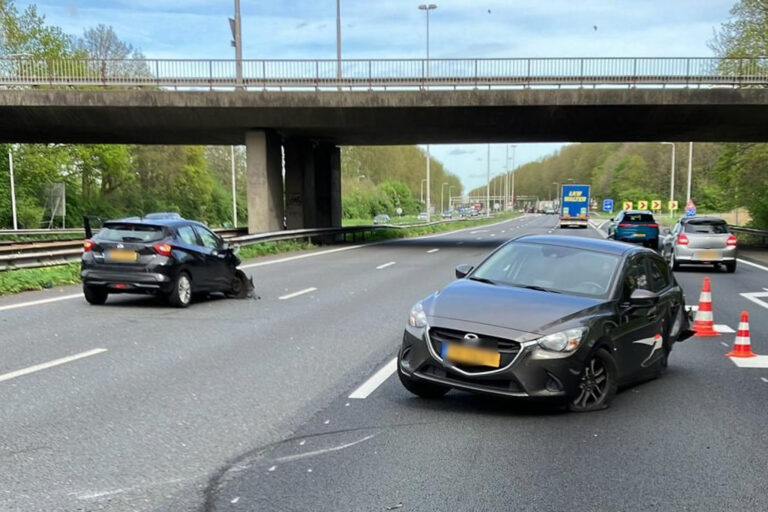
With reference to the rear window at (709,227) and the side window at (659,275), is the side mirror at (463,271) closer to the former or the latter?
the side window at (659,275)

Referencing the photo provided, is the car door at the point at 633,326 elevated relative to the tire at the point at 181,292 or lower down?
elevated

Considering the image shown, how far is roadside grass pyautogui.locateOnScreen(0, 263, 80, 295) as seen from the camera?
14.1m

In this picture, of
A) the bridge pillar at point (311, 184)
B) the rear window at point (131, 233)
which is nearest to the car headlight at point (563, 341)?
the rear window at point (131, 233)

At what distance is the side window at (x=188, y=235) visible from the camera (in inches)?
492

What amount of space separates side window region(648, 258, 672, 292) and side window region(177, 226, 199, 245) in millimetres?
8007

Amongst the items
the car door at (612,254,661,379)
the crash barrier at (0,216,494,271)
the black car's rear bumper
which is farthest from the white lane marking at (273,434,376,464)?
the crash barrier at (0,216,494,271)

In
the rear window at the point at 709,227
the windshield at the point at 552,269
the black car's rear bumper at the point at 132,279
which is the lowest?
the black car's rear bumper at the point at 132,279

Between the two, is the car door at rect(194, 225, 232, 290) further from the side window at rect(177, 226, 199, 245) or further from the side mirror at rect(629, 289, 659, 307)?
the side mirror at rect(629, 289, 659, 307)

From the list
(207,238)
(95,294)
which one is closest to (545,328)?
(207,238)

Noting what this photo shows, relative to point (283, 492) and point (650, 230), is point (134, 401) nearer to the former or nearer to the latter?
point (283, 492)

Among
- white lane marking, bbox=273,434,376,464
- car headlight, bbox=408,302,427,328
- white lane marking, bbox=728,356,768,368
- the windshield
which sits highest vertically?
the windshield

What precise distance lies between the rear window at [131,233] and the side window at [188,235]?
43 cm

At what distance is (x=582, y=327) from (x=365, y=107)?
21312 millimetres

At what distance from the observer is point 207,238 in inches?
522
